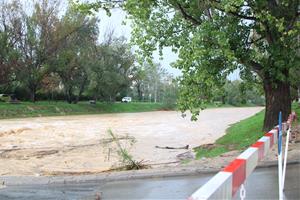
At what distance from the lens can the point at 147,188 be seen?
328 inches

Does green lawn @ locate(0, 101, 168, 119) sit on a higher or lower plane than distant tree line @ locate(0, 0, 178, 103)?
lower

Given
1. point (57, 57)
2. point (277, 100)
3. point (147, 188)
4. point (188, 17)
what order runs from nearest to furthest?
point (147, 188) < point (188, 17) < point (277, 100) < point (57, 57)

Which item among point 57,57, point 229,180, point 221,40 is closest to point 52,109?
point 57,57

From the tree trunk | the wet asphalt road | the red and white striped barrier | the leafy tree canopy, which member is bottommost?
the wet asphalt road

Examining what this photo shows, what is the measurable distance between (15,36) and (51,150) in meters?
45.5

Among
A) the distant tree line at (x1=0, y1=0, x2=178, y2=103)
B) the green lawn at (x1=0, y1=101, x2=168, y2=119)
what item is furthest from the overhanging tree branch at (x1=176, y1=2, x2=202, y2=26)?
the distant tree line at (x1=0, y1=0, x2=178, y2=103)

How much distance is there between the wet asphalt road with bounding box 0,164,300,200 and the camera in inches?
293

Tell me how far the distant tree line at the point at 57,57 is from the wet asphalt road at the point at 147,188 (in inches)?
2043

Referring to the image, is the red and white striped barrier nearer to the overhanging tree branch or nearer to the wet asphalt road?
the wet asphalt road

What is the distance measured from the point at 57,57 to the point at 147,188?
5924 centimetres

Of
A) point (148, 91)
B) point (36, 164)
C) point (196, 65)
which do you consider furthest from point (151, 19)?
point (148, 91)

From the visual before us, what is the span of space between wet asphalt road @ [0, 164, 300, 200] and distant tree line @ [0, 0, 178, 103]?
5190cm

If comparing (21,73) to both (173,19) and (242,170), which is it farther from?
(242,170)

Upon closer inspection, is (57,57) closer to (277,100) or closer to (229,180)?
(277,100)
